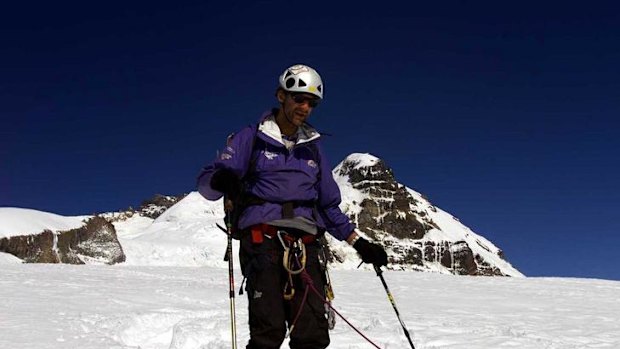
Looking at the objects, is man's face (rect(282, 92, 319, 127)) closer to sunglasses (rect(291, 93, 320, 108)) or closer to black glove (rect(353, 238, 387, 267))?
sunglasses (rect(291, 93, 320, 108))

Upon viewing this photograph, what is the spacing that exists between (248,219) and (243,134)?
721 mm

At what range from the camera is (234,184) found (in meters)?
4.62

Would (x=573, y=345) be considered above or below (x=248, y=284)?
below

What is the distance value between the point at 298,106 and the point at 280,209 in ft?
2.94

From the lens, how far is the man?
4.62 metres

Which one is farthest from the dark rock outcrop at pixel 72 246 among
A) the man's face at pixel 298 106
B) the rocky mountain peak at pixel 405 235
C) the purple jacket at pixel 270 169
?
the rocky mountain peak at pixel 405 235

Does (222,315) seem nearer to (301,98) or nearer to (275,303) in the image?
(275,303)

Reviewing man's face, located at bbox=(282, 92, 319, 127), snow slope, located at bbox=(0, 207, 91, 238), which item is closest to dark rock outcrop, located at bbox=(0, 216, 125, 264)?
snow slope, located at bbox=(0, 207, 91, 238)

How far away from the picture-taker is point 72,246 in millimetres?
55312

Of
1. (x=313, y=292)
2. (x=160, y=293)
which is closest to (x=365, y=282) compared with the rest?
(x=160, y=293)

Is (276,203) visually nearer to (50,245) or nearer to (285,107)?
(285,107)

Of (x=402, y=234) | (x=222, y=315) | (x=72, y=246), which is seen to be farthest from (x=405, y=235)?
(x=222, y=315)

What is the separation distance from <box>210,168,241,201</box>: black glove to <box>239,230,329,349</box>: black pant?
45cm

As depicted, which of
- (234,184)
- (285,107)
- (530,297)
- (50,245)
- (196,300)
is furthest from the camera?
(50,245)
